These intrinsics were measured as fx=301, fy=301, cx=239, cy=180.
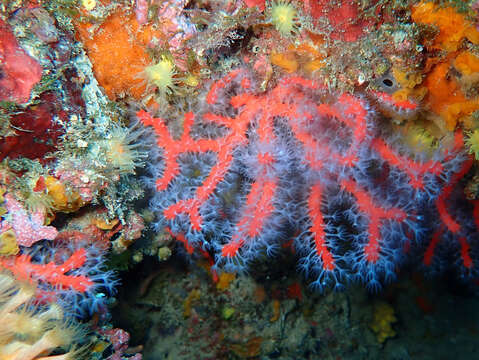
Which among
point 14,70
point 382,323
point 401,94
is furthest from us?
point 382,323

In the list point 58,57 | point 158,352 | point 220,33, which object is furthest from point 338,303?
point 58,57

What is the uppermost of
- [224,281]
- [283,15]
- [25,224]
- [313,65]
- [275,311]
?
[283,15]

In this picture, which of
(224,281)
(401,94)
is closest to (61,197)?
(401,94)

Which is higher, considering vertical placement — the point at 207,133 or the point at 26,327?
the point at 207,133

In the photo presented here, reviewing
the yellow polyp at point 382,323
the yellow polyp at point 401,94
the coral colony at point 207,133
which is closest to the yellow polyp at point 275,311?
the yellow polyp at point 382,323

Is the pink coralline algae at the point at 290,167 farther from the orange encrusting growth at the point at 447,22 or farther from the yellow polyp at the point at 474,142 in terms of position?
the orange encrusting growth at the point at 447,22

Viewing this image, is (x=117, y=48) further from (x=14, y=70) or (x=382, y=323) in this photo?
(x=382, y=323)

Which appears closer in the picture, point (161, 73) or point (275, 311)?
point (161, 73)
